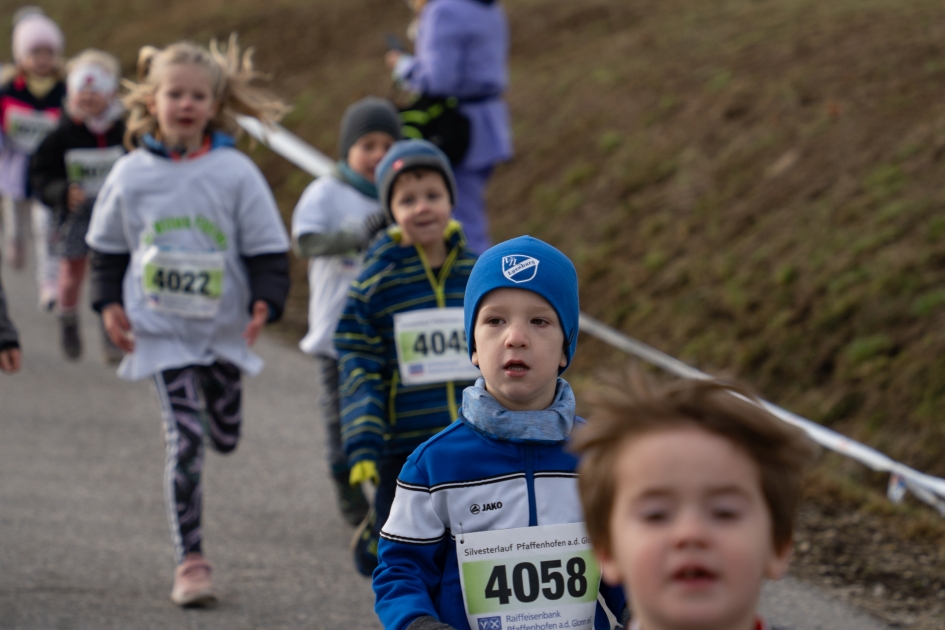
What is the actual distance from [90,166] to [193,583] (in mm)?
4481

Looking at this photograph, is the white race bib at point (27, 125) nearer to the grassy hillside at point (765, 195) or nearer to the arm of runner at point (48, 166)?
the arm of runner at point (48, 166)

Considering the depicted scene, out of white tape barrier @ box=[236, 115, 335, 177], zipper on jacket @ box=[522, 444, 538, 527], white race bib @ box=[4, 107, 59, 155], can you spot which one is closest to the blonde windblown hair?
zipper on jacket @ box=[522, 444, 538, 527]

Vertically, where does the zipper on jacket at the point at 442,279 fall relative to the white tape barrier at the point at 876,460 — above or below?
above

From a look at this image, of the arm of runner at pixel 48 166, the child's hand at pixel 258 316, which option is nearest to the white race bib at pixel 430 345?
the child's hand at pixel 258 316

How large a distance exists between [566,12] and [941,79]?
7.90 m

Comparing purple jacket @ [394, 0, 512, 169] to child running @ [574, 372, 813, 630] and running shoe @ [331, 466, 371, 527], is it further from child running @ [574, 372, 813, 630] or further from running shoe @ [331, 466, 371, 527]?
child running @ [574, 372, 813, 630]

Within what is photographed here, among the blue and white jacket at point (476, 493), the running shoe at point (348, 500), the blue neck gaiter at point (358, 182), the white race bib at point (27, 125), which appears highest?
the white race bib at point (27, 125)

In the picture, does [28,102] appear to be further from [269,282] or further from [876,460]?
[876,460]

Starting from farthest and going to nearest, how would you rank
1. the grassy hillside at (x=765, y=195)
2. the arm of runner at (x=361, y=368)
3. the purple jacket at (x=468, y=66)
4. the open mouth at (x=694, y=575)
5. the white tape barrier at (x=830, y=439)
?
the purple jacket at (x=468, y=66)
the grassy hillside at (x=765, y=195)
the white tape barrier at (x=830, y=439)
the arm of runner at (x=361, y=368)
the open mouth at (x=694, y=575)

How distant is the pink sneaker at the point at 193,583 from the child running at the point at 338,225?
3.08ft

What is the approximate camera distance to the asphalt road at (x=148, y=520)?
4.97m

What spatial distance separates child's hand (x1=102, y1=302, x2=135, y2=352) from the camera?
17.3 feet

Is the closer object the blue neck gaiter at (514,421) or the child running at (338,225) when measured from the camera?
the blue neck gaiter at (514,421)

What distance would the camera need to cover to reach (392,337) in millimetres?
4578
